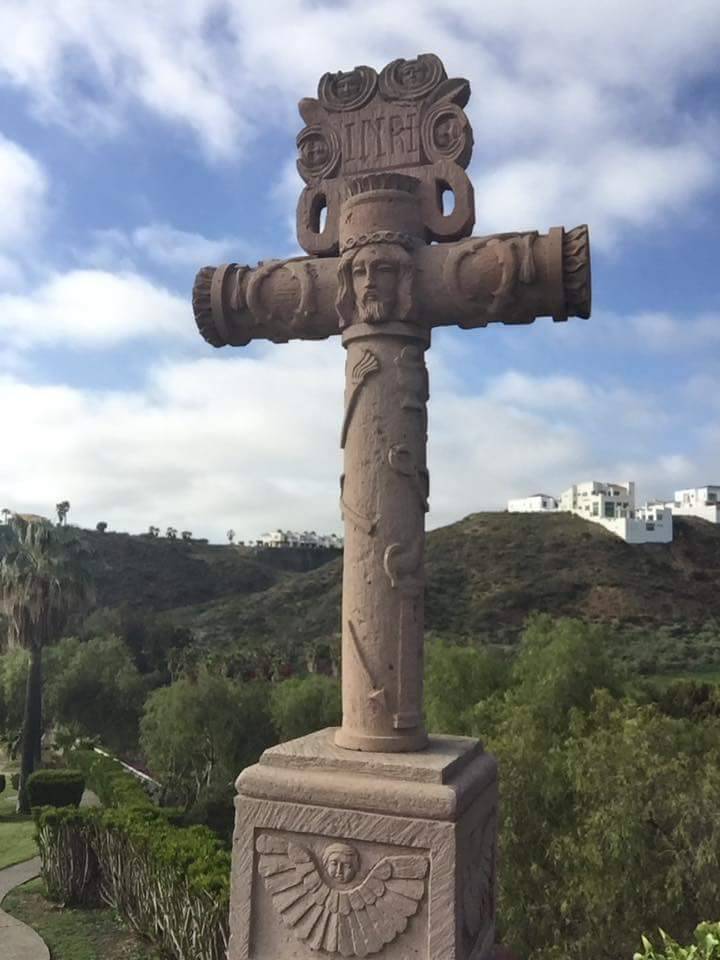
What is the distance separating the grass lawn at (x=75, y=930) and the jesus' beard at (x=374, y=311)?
11.8 metres

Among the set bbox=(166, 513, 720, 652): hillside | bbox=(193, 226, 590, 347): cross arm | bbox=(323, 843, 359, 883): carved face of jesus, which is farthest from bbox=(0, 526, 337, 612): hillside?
bbox=(323, 843, 359, 883): carved face of jesus

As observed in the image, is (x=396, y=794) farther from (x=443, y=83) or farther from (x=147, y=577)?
(x=147, y=577)

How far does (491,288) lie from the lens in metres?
4.22

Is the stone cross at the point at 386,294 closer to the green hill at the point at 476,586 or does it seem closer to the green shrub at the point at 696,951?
the green shrub at the point at 696,951

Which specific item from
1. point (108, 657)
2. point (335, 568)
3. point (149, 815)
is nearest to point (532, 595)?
point (335, 568)

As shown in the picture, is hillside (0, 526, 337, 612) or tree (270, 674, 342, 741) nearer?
tree (270, 674, 342, 741)

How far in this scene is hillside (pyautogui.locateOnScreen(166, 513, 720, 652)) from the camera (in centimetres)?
4938

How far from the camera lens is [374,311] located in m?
4.24

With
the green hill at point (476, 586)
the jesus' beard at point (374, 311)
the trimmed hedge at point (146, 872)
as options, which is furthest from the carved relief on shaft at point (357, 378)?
the green hill at point (476, 586)

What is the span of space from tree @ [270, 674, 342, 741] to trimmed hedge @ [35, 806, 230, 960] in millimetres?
7598

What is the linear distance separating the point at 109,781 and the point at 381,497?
58.6 ft

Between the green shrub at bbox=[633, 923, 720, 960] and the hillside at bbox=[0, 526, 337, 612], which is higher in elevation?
the hillside at bbox=[0, 526, 337, 612]

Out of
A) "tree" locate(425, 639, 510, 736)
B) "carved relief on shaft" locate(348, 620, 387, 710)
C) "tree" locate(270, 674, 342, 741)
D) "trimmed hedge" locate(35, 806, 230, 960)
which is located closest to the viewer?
"carved relief on shaft" locate(348, 620, 387, 710)

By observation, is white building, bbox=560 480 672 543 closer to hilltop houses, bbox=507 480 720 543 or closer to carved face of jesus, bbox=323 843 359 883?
hilltop houses, bbox=507 480 720 543
